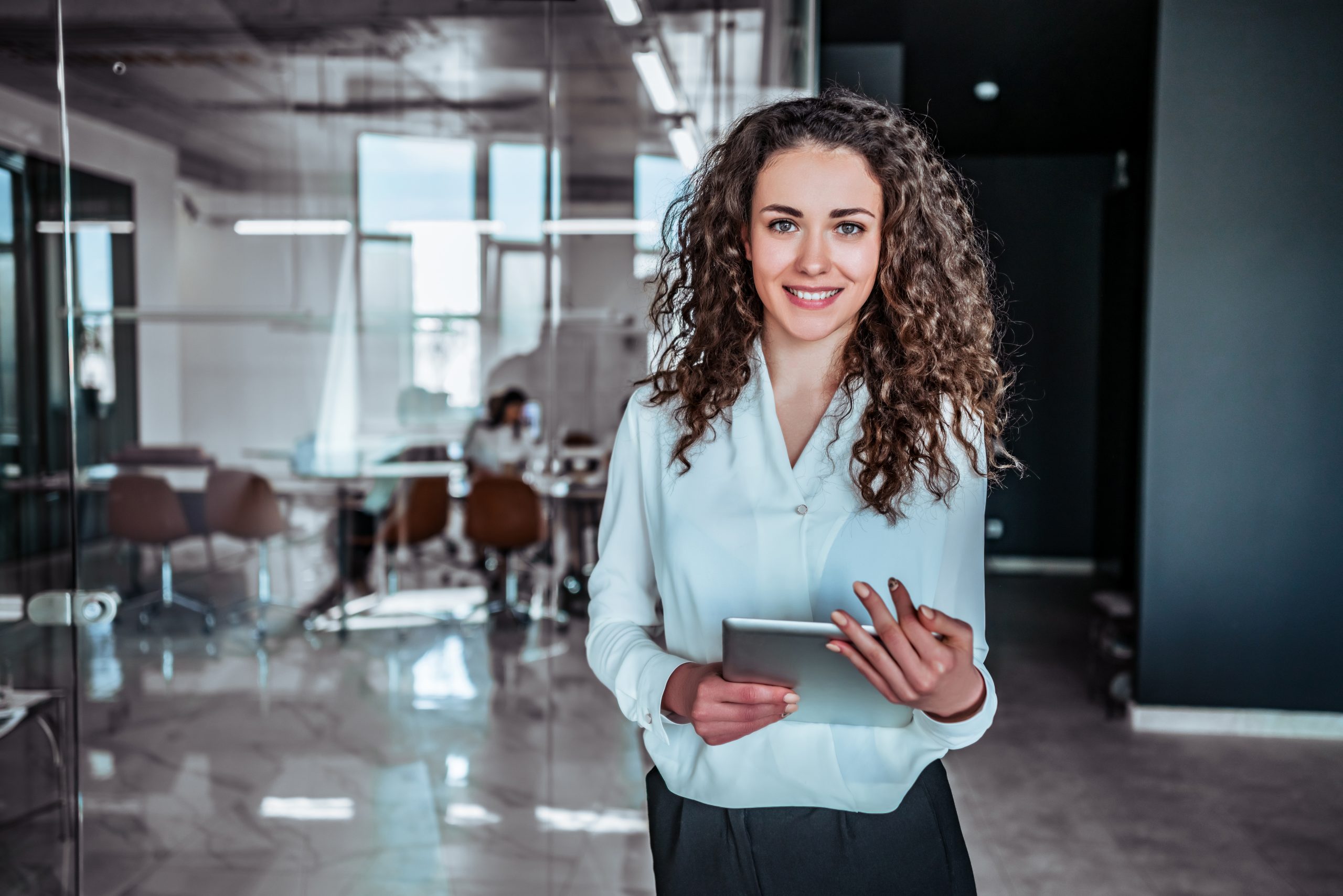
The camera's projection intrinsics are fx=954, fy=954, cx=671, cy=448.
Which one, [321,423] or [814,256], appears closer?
[814,256]

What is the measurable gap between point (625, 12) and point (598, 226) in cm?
95

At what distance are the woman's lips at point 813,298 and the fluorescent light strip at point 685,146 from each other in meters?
2.88

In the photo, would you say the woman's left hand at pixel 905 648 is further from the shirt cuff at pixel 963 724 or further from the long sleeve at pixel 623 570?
the long sleeve at pixel 623 570

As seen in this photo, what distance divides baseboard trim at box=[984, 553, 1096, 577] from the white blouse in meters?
8.13

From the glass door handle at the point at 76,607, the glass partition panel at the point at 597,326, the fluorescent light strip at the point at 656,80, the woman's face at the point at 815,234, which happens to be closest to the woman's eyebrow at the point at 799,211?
the woman's face at the point at 815,234

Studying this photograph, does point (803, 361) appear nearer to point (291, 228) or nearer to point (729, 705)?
point (729, 705)

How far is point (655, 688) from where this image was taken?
110 centimetres

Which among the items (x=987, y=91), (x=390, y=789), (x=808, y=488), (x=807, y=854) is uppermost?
(x=987, y=91)

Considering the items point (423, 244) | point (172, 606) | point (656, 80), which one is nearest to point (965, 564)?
point (423, 244)

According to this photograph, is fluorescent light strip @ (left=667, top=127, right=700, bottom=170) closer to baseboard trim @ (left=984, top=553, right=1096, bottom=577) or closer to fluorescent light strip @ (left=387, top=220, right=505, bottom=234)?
fluorescent light strip @ (left=387, top=220, right=505, bottom=234)

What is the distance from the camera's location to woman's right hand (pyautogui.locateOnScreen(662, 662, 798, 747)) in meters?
1.00

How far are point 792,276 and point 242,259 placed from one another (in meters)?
2.21

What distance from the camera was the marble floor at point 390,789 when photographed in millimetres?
2820

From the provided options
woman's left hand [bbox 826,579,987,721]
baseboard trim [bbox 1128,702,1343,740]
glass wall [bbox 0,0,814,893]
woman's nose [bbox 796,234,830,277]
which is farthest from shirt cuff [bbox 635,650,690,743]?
baseboard trim [bbox 1128,702,1343,740]
